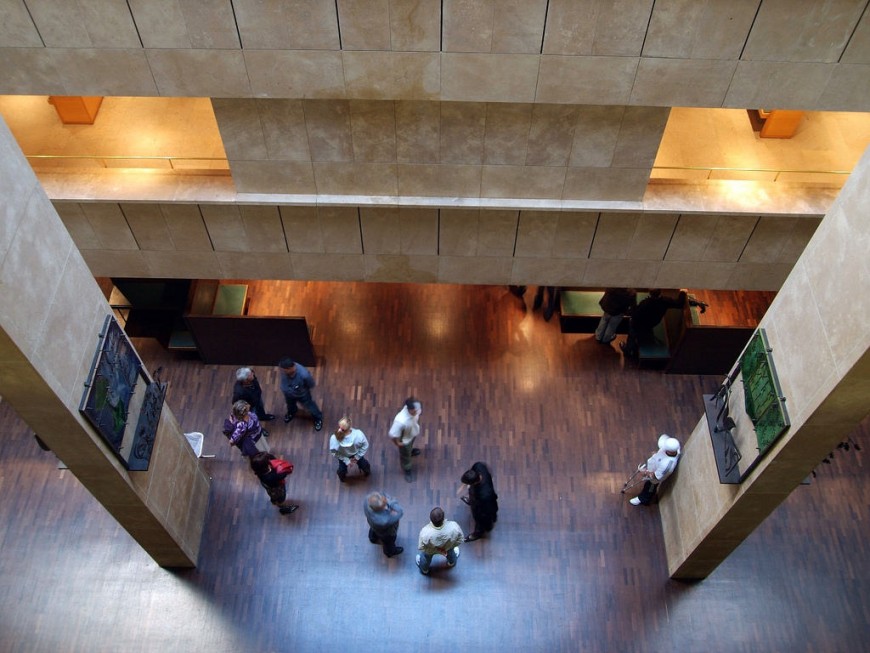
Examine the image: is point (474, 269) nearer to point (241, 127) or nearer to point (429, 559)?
point (241, 127)

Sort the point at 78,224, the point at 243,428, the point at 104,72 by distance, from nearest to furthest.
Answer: the point at 104,72 < the point at 78,224 < the point at 243,428

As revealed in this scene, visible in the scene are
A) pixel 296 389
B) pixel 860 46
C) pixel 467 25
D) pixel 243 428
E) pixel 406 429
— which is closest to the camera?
pixel 467 25

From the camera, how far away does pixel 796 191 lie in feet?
31.2

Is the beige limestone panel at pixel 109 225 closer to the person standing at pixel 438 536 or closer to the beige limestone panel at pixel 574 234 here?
the person standing at pixel 438 536

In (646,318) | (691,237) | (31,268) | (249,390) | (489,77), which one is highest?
(646,318)

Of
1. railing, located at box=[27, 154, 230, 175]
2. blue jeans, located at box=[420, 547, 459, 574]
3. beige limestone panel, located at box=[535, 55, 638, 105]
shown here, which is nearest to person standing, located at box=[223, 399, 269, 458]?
blue jeans, located at box=[420, 547, 459, 574]

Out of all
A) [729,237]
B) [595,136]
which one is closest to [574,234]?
[595,136]

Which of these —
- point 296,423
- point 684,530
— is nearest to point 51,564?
point 296,423

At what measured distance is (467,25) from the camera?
7.25 metres

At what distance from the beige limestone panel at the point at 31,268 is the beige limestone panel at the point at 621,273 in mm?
6854

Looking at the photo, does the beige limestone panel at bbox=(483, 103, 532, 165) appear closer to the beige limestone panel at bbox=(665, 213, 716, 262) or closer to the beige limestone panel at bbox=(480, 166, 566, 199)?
the beige limestone panel at bbox=(480, 166, 566, 199)

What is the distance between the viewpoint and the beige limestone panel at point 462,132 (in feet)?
27.8

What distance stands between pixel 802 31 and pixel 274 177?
6.10m

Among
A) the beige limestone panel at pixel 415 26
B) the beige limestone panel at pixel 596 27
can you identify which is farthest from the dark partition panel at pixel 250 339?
the beige limestone panel at pixel 596 27
